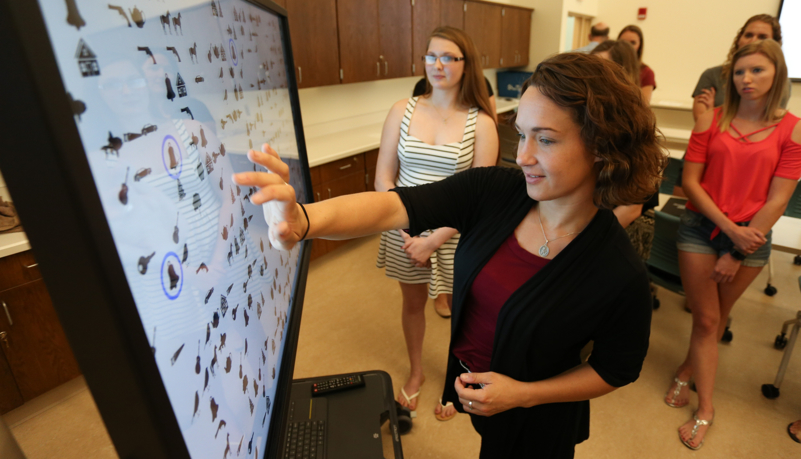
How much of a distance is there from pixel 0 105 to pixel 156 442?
0.30 meters

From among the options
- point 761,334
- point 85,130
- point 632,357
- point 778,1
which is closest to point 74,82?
point 85,130

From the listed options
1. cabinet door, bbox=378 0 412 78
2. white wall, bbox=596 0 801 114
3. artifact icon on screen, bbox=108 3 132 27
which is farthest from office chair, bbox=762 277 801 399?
white wall, bbox=596 0 801 114

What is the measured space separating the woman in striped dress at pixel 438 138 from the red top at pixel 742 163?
0.99m

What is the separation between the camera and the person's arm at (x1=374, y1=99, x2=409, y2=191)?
6.17 feet

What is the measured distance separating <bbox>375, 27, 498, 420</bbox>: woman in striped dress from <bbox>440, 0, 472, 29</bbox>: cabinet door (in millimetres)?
3280

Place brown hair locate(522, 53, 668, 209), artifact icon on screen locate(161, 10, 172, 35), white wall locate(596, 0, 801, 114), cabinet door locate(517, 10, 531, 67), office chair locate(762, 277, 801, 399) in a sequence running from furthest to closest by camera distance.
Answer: cabinet door locate(517, 10, 531, 67) < white wall locate(596, 0, 801, 114) < office chair locate(762, 277, 801, 399) < brown hair locate(522, 53, 668, 209) < artifact icon on screen locate(161, 10, 172, 35)

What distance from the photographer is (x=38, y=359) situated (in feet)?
Result: 6.97

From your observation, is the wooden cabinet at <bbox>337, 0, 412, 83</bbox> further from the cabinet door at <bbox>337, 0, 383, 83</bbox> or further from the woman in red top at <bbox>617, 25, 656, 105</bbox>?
the woman in red top at <bbox>617, 25, 656, 105</bbox>

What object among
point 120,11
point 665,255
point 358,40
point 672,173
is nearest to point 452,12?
point 358,40

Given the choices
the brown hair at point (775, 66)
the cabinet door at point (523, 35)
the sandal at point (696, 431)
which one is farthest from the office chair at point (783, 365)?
the cabinet door at point (523, 35)

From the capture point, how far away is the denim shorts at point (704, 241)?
1.95 m

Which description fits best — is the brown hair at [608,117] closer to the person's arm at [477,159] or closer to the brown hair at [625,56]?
the person's arm at [477,159]

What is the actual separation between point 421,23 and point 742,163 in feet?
11.2

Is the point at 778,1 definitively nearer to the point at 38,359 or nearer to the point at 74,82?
the point at 74,82
